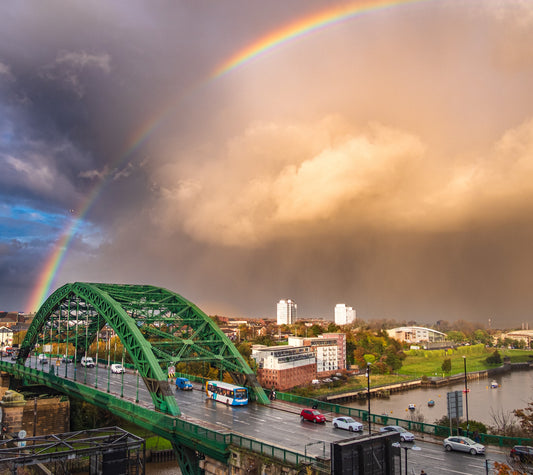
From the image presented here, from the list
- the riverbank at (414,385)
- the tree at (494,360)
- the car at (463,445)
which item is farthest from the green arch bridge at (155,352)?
the tree at (494,360)

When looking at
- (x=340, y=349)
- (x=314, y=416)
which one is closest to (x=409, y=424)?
(x=314, y=416)

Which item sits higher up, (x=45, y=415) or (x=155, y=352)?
(x=155, y=352)

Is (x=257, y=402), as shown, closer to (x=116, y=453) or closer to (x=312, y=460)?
(x=312, y=460)

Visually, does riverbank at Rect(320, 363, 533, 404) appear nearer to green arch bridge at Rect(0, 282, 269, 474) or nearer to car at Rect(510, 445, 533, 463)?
green arch bridge at Rect(0, 282, 269, 474)

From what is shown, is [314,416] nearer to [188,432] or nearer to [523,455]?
[188,432]

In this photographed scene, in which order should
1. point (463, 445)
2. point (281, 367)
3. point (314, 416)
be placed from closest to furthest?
point (463, 445)
point (314, 416)
point (281, 367)

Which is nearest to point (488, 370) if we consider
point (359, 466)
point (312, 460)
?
point (312, 460)
